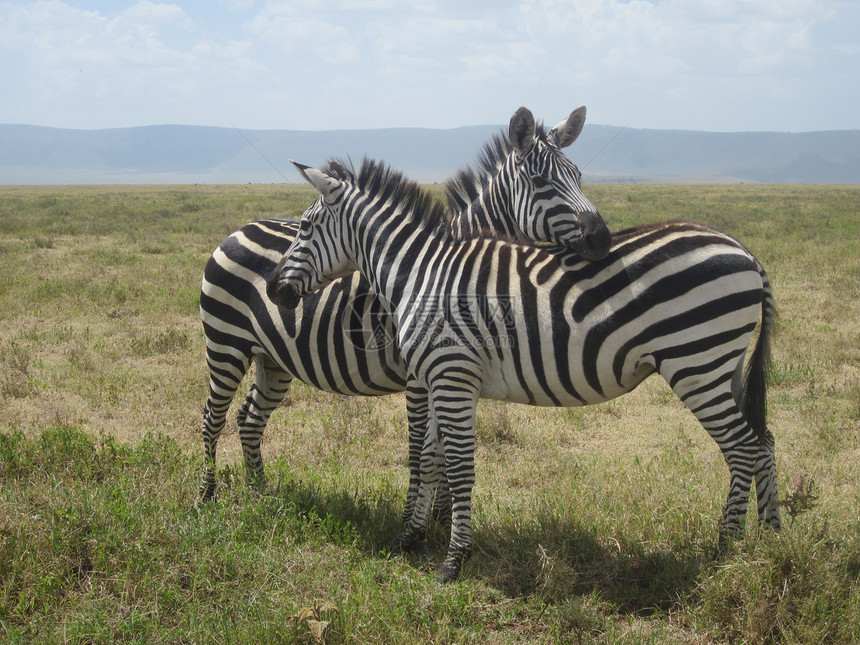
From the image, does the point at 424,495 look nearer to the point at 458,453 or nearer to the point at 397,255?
the point at 458,453

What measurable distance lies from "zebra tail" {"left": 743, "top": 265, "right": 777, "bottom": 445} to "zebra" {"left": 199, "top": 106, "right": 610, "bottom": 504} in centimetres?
122

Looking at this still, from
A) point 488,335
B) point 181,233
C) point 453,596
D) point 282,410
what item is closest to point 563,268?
point 488,335

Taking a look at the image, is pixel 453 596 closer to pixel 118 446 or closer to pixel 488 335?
pixel 488 335

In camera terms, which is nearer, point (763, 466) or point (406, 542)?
point (763, 466)

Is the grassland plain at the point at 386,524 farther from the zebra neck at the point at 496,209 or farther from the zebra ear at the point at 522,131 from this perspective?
the zebra ear at the point at 522,131

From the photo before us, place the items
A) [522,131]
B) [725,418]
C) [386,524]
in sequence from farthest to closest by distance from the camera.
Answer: [522,131] → [386,524] → [725,418]

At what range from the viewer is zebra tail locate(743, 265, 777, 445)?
4055 mm

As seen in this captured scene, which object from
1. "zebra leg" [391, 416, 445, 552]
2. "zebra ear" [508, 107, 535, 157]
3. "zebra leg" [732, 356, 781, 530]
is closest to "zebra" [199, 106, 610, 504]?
"zebra ear" [508, 107, 535, 157]

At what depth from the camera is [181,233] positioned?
73.6ft

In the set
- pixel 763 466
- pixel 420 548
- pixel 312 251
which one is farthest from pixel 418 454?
pixel 763 466

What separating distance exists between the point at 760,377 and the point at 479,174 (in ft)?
9.01

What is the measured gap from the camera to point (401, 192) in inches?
183

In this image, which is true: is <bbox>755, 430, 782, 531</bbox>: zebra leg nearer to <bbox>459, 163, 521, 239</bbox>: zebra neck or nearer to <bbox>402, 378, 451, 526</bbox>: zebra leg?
<bbox>402, 378, 451, 526</bbox>: zebra leg

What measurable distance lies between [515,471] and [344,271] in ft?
7.67
